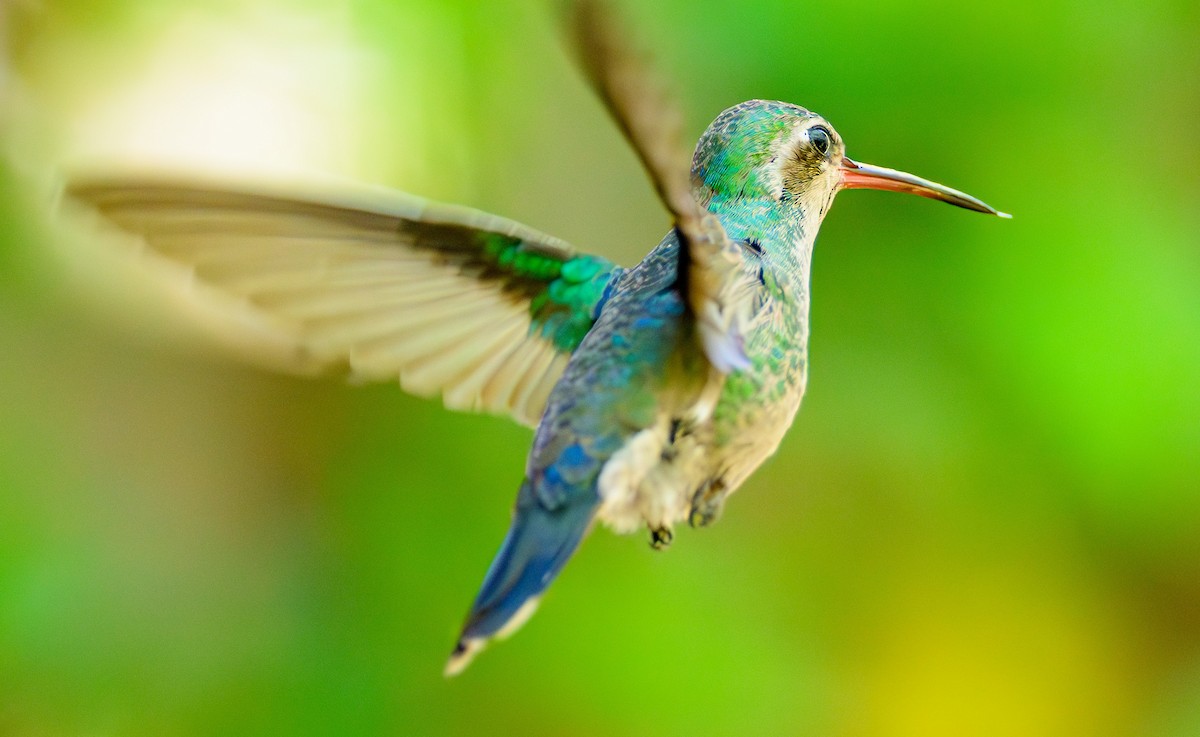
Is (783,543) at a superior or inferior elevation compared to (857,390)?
inferior

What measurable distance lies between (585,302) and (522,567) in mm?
425

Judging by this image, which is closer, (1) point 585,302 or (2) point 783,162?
(2) point 783,162

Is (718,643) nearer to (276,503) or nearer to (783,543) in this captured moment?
(783,543)

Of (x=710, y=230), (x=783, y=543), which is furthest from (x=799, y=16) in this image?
(x=710, y=230)

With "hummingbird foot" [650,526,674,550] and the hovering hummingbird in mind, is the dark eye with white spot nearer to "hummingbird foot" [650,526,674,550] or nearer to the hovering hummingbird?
the hovering hummingbird

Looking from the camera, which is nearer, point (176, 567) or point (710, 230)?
point (710, 230)

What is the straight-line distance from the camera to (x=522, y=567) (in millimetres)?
665

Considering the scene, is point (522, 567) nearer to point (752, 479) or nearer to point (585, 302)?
point (585, 302)

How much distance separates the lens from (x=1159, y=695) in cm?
186

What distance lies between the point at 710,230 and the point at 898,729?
1.51 m

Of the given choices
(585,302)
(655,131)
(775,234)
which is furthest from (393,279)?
(655,131)

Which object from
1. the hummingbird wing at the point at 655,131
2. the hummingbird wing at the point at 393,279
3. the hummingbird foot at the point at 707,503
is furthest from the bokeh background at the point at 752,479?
Answer: the hummingbird wing at the point at 655,131

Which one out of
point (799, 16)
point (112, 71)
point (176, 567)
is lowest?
point (176, 567)

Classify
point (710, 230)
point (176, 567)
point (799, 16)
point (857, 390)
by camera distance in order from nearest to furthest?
point (710, 230) → point (799, 16) → point (857, 390) → point (176, 567)
